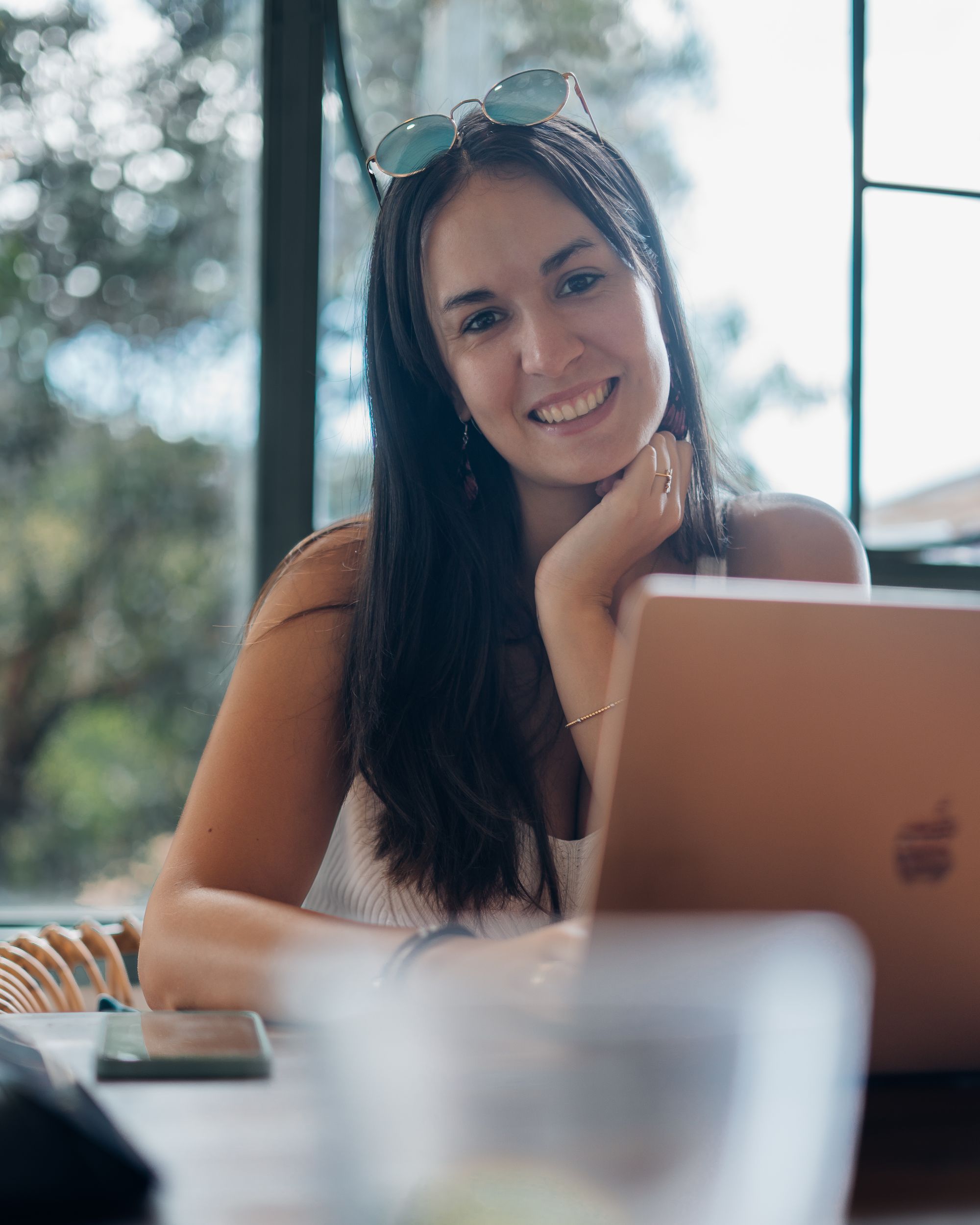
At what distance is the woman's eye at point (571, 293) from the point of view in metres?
1.33

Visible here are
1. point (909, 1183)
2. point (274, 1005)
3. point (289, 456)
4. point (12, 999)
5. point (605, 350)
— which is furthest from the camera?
point (289, 456)

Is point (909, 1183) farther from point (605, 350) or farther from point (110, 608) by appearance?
point (110, 608)

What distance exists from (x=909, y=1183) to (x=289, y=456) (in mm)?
1638

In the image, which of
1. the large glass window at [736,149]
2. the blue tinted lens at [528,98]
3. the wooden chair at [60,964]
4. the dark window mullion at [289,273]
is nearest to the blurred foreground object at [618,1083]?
the wooden chair at [60,964]

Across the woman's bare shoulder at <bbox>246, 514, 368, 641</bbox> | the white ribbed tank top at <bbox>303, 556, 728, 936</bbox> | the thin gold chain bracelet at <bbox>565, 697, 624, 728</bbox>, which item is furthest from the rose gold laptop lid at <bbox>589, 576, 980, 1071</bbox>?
the woman's bare shoulder at <bbox>246, 514, 368, 641</bbox>

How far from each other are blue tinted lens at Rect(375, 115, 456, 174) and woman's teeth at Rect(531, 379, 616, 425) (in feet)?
1.11

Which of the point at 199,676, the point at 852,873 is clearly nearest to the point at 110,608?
the point at 199,676

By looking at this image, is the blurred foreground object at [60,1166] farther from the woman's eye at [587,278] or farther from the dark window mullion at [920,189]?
the dark window mullion at [920,189]

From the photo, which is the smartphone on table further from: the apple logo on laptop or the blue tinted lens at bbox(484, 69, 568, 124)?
the blue tinted lens at bbox(484, 69, 568, 124)

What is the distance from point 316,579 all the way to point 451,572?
171 millimetres

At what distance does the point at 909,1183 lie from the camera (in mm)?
502

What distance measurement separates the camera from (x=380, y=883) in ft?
4.02

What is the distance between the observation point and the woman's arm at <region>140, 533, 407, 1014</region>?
0.82m

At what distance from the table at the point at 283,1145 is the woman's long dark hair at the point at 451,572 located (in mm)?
518
